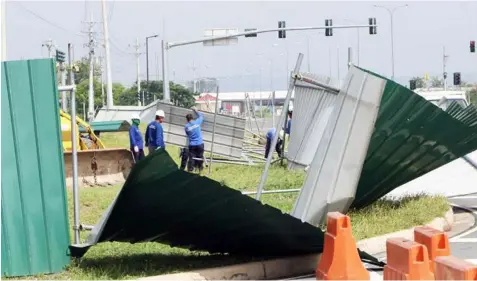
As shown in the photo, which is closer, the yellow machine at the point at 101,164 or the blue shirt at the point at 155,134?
the yellow machine at the point at 101,164

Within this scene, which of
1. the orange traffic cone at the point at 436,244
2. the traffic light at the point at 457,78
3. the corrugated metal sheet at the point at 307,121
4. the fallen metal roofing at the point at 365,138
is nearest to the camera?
the orange traffic cone at the point at 436,244

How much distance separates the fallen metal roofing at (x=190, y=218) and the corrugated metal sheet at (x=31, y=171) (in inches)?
14.1

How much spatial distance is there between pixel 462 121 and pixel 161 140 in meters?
8.03

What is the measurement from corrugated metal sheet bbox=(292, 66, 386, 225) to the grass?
66 cm

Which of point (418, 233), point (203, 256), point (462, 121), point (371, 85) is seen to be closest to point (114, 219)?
point (203, 256)

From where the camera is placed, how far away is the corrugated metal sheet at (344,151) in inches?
345

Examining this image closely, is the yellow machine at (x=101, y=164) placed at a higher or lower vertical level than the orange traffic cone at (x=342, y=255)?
lower

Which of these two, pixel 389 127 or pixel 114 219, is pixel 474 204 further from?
pixel 114 219

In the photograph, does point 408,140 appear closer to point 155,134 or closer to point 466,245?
point 466,245

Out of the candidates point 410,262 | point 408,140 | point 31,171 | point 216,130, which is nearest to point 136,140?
point 216,130

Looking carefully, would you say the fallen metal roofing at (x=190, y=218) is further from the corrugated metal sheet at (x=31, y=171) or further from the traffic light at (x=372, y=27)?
the traffic light at (x=372, y=27)

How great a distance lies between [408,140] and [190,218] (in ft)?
12.7

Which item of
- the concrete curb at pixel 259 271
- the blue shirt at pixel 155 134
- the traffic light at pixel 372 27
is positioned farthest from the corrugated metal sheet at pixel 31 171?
the traffic light at pixel 372 27

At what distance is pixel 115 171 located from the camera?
56.2 feet
